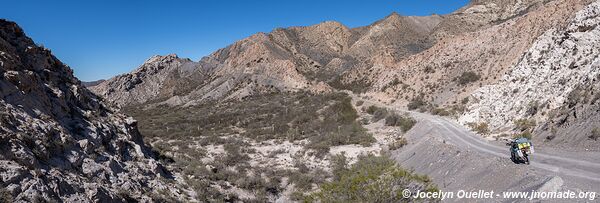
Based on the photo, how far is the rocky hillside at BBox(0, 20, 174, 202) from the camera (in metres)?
12.9

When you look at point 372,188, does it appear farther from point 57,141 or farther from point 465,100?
point 465,100

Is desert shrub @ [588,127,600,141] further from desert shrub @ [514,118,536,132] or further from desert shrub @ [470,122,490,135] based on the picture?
desert shrub @ [470,122,490,135]

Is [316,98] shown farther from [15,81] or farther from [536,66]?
[15,81]

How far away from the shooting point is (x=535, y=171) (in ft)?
45.5

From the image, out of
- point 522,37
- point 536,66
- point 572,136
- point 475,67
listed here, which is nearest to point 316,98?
point 475,67

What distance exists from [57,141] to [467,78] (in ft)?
160

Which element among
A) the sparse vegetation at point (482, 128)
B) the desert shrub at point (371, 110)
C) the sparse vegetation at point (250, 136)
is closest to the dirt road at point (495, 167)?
the sparse vegetation at point (482, 128)

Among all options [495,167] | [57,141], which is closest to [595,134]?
[495,167]

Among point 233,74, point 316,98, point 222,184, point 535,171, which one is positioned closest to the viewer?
point 535,171

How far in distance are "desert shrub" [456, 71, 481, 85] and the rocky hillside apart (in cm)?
4228

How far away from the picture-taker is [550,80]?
26.6 meters

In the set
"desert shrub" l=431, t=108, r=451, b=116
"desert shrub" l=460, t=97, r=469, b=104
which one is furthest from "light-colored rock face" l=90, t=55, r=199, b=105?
"desert shrub" l=460, t=97, r=469, b=104

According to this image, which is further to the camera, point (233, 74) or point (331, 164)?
point (233, 74)

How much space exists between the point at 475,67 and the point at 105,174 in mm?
50863
